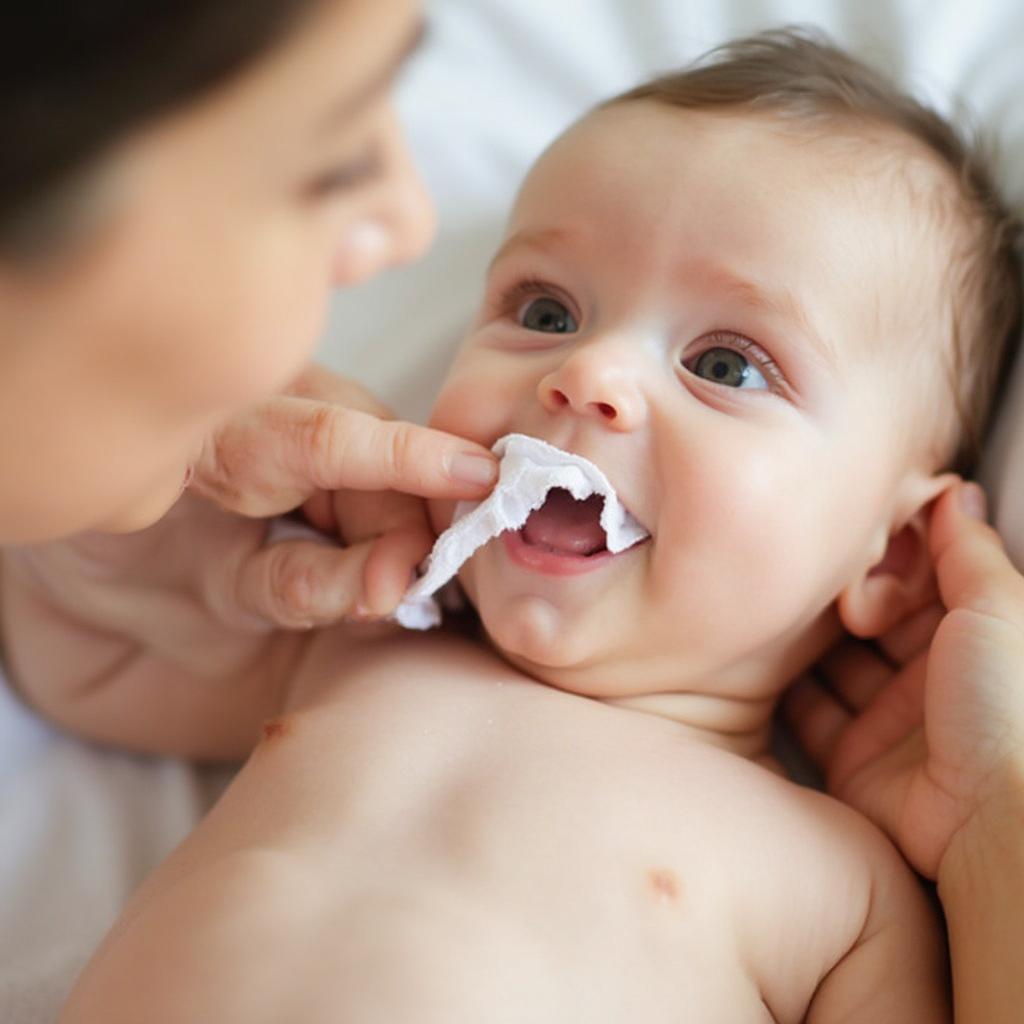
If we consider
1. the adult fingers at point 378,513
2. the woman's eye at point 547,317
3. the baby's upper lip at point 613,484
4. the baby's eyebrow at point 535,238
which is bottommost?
the adult fingers at point 378,513

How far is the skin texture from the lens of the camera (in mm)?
1021

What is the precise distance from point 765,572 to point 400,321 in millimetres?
789

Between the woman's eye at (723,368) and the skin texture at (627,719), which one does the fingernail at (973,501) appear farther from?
the woman's eye at (723,368)

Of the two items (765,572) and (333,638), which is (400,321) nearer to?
(333,638)

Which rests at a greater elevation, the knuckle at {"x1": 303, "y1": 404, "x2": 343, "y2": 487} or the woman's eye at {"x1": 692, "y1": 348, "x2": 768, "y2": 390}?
the knuckle at {"x1": 303, "y1": 404, "x2": 343, "y2": 487}

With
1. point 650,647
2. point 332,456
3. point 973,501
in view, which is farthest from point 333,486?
point 973,501

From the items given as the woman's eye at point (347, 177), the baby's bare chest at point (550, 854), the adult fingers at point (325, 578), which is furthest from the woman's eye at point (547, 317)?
the woman's eye at point (347, 177)

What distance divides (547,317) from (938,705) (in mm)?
503

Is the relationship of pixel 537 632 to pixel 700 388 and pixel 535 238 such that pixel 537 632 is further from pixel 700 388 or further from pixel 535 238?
pixel 535 238

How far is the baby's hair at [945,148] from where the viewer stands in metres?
1.28

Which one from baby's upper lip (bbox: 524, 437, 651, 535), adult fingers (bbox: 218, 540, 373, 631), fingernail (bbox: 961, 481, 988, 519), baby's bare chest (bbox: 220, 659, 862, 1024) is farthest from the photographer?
fingernail (bbox: 961, 481, 988, 519)

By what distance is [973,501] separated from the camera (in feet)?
4.45

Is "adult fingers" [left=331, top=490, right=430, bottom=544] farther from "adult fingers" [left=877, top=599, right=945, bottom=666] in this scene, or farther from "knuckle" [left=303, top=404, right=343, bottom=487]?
"adult fingers" [left=877, top=599, right=945, bottom=666]

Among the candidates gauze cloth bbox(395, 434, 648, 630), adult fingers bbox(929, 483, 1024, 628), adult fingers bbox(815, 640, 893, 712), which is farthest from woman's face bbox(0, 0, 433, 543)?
adult fingers bbox(815, 640, 893, 712)
